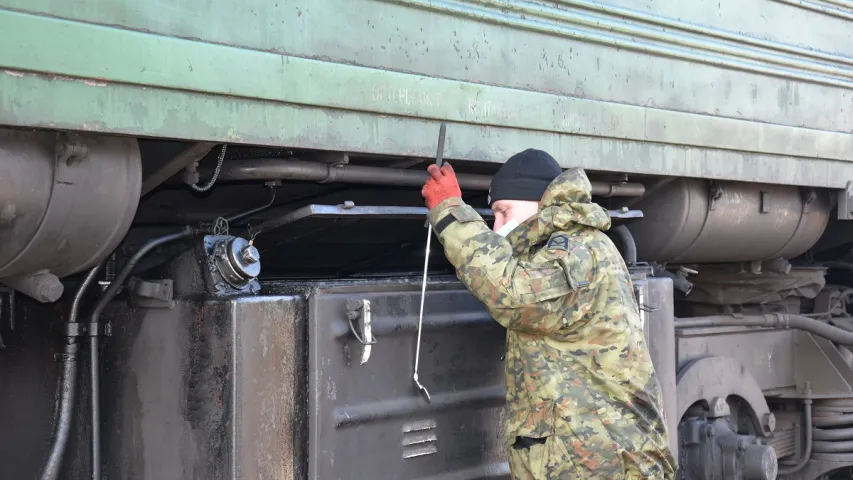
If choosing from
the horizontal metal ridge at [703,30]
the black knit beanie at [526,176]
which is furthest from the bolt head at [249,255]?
the horizontal metal ridge at [703,30]

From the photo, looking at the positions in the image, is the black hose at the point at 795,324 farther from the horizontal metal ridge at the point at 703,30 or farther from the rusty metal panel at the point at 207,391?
the rusty metal panel at the point at 207,391

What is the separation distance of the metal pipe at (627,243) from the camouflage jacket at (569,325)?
2.70 ft

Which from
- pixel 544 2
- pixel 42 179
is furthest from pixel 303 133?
pixel 544 2

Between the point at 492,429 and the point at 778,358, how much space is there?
2.09m

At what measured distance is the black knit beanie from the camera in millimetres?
2506

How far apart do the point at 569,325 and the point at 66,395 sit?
1181mm

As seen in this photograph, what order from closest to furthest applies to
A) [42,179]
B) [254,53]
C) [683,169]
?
[42,179]
[254,53]
[683,169]

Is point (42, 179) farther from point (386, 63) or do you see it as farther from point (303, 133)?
point (386, 63)

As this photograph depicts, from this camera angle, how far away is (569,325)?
2406 mm

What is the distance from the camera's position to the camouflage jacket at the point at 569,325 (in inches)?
91.9

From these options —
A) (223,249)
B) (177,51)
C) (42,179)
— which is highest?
(177,51)

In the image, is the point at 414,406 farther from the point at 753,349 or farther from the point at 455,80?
the point at 753,349

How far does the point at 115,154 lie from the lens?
2.02m

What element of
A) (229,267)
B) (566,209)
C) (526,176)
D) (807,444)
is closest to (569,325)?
(566,209)
